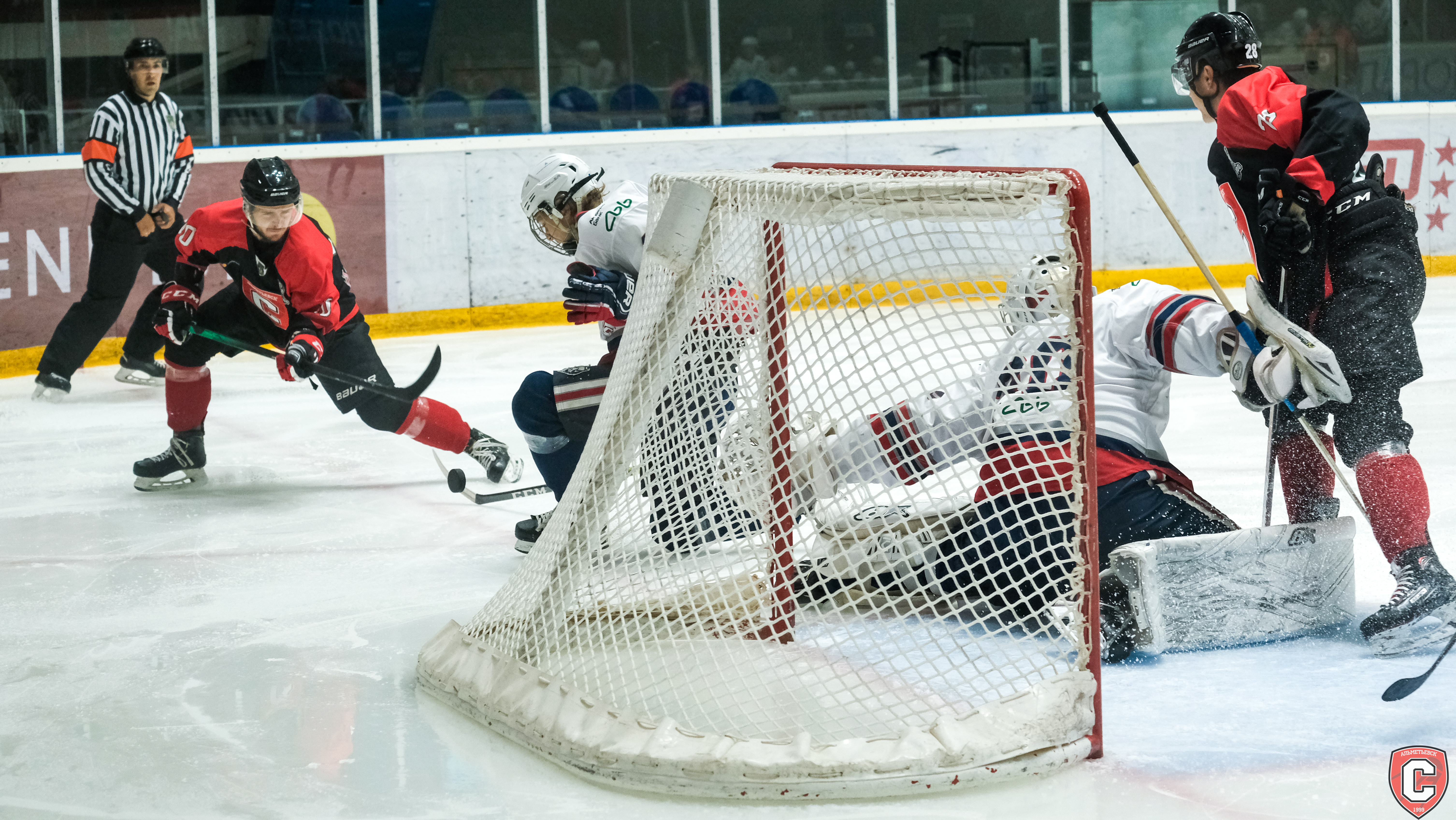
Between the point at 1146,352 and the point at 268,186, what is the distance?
2.24 m

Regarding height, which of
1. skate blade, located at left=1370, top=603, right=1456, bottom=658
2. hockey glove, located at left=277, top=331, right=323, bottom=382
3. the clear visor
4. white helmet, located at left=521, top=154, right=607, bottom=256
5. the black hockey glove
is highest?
the clear visor

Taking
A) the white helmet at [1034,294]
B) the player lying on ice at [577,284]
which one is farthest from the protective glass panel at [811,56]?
the white helmet at [1034,294]

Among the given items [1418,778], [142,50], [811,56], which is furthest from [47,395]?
[1418,778]

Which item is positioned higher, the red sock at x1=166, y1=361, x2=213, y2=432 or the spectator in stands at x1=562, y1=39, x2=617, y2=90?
the spectator in stands at x1=562, y1=39, x2=617, y2=90

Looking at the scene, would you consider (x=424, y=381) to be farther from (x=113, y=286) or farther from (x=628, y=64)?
(x=628, y=64)

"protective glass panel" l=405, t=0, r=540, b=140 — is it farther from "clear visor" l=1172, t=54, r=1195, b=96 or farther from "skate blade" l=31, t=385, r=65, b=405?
"clear visor" l=1172, t=54, r=1195, b=96

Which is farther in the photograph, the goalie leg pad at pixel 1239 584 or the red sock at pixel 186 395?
the red sock at pixel 186 395

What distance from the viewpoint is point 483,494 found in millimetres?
3686

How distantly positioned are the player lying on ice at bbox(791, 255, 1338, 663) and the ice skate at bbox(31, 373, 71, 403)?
3741mm

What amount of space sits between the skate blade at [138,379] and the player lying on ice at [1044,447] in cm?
377

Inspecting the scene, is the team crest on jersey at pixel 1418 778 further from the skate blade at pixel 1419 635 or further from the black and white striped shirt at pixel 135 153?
the black and white striped shirt at pixel 135 153

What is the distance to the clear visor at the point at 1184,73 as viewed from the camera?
2717 millimetres

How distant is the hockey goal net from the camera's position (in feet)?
6.07

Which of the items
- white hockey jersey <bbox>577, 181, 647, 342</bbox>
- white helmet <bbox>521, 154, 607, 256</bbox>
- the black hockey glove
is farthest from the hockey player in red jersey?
white helmet <bbox>521, 154, 607, 256</bbox>
